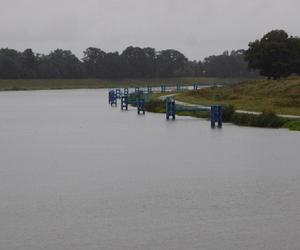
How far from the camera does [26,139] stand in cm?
3850

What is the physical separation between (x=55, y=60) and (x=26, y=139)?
129704mm

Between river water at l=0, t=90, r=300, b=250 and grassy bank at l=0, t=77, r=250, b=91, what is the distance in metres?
115

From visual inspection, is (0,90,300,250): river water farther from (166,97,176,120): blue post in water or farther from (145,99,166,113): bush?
(145,99,166,113): bush

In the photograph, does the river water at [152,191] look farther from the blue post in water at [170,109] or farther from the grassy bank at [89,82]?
the grassy bank at [89,82]

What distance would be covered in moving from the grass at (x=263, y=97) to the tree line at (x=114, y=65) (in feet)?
294

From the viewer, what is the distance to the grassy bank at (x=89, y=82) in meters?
152

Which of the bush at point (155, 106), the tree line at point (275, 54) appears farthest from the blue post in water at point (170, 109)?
the tree line at point (275, 54)

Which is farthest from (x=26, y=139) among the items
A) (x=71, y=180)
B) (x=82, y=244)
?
(x=82, y=244)

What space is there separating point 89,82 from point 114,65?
27.6 feet

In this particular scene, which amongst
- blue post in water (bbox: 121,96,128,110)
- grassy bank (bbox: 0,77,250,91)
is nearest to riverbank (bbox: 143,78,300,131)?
blue post in water (bbox: 121,96,128,110)

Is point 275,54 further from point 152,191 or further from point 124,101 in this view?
point 152,191

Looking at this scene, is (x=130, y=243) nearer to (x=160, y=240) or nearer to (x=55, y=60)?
(x=160, y=240)

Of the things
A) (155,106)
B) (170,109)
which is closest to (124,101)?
(155,106)

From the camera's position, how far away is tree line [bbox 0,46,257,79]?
158000 mm
